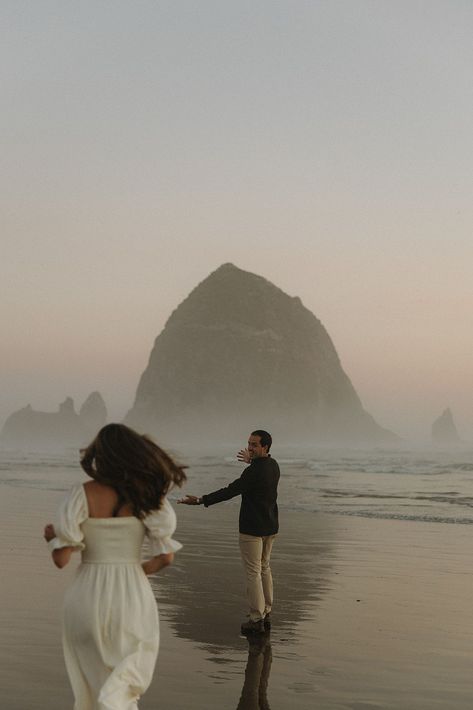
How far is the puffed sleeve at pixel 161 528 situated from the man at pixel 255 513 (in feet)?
12.1

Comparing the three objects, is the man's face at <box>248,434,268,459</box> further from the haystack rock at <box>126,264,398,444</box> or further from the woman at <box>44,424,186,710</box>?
the haystack rock at <box>126,264,398,444</box>

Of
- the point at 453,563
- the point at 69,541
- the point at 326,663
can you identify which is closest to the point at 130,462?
the point at 69,541

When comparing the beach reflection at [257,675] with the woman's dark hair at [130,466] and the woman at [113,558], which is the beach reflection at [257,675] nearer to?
the woman at [113,558]

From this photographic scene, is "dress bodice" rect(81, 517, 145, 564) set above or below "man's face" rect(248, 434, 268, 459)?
below

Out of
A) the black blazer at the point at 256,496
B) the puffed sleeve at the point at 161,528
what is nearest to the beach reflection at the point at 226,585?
the black blazer at the point at 256,496

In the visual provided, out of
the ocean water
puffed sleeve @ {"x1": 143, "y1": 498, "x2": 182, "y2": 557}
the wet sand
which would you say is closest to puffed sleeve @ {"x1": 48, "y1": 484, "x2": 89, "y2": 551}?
puffed sleeve @ {"x1": 143, "y1": 498, "x2": 182, "y2": 557}

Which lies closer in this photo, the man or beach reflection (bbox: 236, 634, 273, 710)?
beach reflection (bbox: 236, 634, 273, 710)

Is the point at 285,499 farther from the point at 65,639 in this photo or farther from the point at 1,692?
the point at 65,639

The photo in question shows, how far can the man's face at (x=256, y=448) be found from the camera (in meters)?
8.28

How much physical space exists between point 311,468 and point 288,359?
146822 millimetres

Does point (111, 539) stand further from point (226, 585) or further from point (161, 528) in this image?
point (226, 585)

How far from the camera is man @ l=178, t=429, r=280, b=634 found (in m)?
8.17

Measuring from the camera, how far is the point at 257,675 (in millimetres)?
6652

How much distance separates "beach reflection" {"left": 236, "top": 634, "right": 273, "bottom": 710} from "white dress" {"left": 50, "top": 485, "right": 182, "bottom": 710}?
5.72ft
